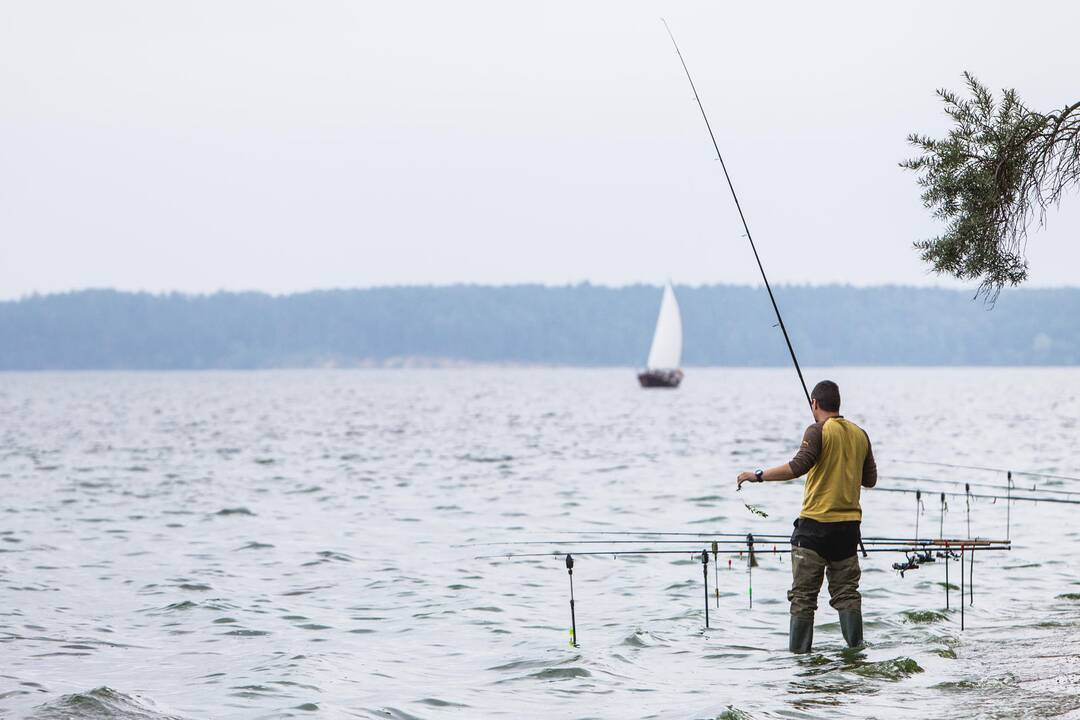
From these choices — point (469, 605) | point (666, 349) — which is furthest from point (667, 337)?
point (469, 605)

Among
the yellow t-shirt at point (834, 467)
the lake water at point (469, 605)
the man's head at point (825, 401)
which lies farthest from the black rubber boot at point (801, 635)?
the man's head at point (825, 401)

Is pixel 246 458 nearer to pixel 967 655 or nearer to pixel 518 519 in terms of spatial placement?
pixel 518 519

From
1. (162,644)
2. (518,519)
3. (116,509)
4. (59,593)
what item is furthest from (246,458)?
(162,644)

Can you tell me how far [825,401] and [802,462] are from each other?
0.54m

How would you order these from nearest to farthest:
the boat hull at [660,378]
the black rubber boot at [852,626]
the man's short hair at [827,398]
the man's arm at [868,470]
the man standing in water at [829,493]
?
the man standing in water at [829,493] < the man's short hair at [827,398] < the man's arm at [868,470] < the black rubber boot at [852,626] < the boat hull at [660,378]

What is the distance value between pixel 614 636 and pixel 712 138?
4672 millimetres

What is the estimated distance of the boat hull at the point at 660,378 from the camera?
110 meters

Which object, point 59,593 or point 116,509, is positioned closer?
point 59,593

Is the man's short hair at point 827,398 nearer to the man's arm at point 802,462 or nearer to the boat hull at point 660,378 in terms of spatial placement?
the man's arm at point 802,462

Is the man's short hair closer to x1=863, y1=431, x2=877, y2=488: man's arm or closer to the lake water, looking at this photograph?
x1=863, y1=431, x2=877, y2=488: man's arm

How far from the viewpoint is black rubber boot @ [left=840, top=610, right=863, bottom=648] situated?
10.1 metres

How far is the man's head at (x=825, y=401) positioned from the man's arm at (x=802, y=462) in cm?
13

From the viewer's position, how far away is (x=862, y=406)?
81625 millimetres

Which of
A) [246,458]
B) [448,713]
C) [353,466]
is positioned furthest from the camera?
[246,458]
